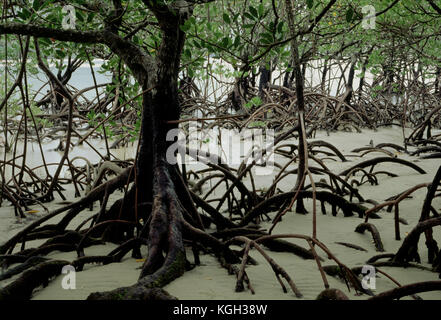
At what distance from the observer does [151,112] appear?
2.08 metres

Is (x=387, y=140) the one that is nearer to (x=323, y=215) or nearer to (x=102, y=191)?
(x=323, y=215)

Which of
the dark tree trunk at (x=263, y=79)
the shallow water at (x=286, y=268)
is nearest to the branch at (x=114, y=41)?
the shallow water at (x=286, y=268)

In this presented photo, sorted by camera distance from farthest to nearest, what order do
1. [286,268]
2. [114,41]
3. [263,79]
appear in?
1. [263,79]
2. [114,41]
3. [286,268]

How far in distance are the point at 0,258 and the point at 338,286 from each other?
1461mm

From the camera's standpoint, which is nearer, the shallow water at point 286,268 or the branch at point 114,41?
the shallow water at point 286,268

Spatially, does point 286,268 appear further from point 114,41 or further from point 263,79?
point 263,79

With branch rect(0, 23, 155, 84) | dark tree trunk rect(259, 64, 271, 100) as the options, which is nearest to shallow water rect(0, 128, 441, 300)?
branch rect(0, 23, 155, 84)

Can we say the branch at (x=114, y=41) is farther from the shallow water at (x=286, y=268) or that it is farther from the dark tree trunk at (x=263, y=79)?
the dark tree trunk at (x=263, y=79)

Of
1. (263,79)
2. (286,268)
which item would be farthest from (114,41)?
(263,79)

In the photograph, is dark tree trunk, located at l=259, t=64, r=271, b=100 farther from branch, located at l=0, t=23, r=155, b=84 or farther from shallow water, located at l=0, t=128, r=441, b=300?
branch, located at l=0, t=23, r=155, b=84

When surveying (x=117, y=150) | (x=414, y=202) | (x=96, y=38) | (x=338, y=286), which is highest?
Answer: (x=96, y=38)

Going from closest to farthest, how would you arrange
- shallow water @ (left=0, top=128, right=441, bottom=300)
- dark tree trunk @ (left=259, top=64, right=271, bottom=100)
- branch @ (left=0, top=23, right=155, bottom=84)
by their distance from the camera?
shallow water @ (left=0, top=128, right=441, bottom=300)
branch @ (left=0, top=23, right=155, bottom=84)
dark tree trunk @ (left=259, top=64, right=271, bottom=100)

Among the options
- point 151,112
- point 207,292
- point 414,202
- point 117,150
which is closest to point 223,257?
point 207,292

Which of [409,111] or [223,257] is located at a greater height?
[409,111]
